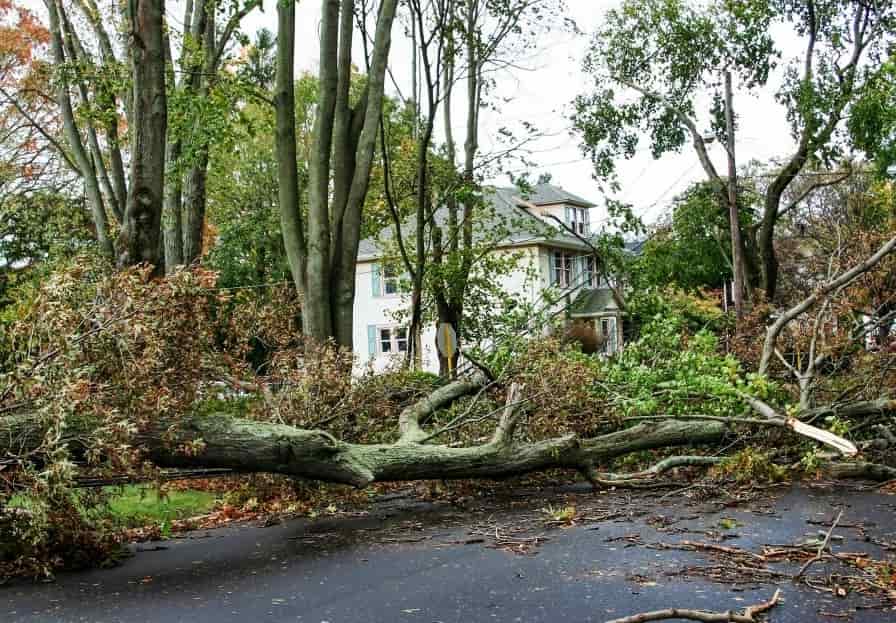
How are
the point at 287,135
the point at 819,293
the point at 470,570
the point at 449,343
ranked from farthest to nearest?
1. the point at 449,343
2. the point at 287,135
3. the point at 819,293
4. the point at 470,570

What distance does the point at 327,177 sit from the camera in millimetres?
11891

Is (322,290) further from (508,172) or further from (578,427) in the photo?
(508,172)

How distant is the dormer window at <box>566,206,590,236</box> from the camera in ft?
141

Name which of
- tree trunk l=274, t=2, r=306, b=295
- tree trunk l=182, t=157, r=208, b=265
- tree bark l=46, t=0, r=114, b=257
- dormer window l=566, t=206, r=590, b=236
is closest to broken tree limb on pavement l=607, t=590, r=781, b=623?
tree trunk l=274, t=2, r=306, b=295

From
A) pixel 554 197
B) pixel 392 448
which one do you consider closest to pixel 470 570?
pixel 392 448

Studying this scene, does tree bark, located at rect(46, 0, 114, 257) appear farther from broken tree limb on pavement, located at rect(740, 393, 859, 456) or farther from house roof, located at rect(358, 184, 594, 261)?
broken tree limb on pavement, located at rect(740, 393, 859, 456)

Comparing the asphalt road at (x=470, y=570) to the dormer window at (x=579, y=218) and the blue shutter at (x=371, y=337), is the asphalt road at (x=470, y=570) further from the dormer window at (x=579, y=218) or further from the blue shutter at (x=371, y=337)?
the dormer window at (x=579, y=218)

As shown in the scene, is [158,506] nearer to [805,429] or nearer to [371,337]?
[805,429]

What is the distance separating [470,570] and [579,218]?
40.9 meters

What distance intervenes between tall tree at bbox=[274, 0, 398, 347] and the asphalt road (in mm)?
4091

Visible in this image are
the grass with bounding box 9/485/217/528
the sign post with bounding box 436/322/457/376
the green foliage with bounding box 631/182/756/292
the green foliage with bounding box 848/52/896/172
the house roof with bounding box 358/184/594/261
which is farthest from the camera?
the green foliage with bounding box 631/182/756/292

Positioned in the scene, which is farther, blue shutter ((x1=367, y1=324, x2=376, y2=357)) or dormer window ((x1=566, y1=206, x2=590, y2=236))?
dormer window ((x1=566, y1=206, x2=590, y2=236))

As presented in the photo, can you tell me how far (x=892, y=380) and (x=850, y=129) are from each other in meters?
10.3

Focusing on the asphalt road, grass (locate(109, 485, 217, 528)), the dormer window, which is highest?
the dormer window
